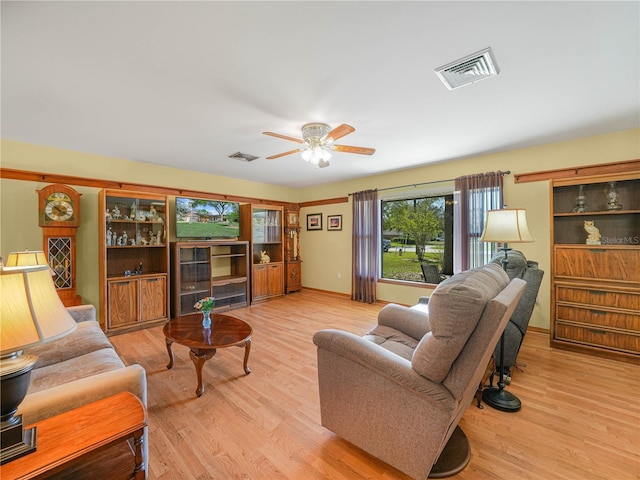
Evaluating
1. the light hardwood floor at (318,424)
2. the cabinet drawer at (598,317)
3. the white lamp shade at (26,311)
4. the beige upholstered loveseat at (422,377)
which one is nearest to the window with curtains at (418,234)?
the cabinet drawer at (598,317)

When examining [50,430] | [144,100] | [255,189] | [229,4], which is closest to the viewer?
[50,430]

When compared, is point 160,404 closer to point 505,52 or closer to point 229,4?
point 229,4

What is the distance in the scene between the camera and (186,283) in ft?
15.0

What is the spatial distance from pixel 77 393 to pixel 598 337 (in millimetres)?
4539

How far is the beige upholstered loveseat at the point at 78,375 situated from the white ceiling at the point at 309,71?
5.90ft

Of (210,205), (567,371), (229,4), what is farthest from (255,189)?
(567,371)

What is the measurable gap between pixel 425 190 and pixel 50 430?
4.94 meters

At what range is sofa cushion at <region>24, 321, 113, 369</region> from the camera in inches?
79.4

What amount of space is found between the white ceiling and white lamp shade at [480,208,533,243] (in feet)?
3.33

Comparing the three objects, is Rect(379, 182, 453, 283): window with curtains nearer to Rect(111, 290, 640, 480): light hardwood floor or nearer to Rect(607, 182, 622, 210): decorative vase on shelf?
Rect(607, 182, 622, 210): decorative vase on shelf

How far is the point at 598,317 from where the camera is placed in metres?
2.94

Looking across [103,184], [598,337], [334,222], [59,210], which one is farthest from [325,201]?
[598,337]

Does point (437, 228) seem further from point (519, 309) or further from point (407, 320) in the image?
point (407, 320)

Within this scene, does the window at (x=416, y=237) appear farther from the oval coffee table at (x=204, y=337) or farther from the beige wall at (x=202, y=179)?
the oval coffee table at (x=204, y=337)
